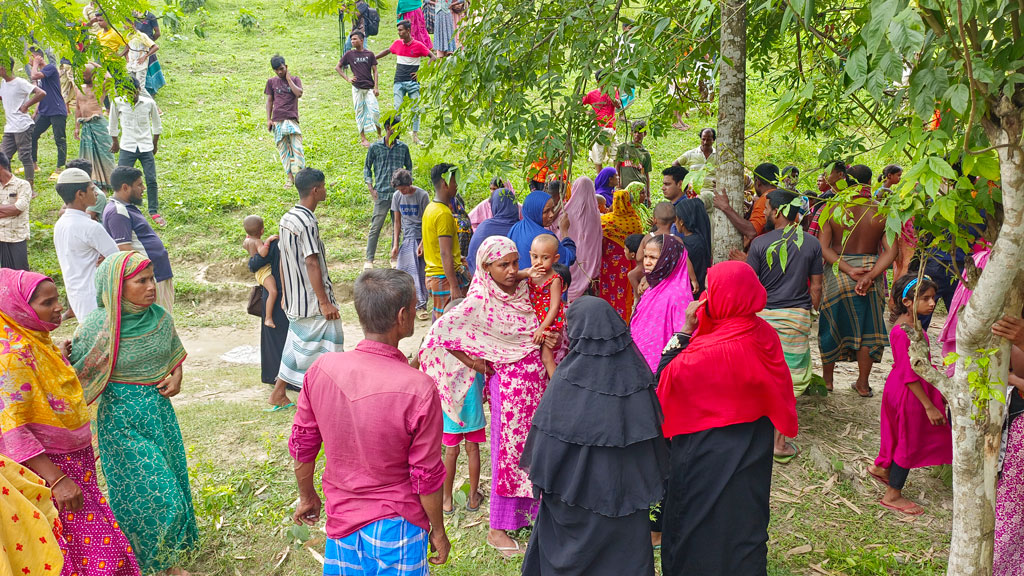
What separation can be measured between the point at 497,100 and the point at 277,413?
3.35 metres

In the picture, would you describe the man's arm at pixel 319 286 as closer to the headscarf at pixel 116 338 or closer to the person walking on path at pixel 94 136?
the headscarf at pixel 116 338

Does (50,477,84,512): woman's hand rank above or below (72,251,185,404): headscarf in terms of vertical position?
below

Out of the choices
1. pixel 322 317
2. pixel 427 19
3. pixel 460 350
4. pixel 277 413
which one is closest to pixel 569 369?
pixel 460 350

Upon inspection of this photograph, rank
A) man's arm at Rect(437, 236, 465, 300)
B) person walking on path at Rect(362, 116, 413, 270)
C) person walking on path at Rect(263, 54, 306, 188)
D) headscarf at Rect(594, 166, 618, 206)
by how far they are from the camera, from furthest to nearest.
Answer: person walking on path at Rect(263, 54, 306, 188), person walking on path at Rect(362, 116, 413, 270), headscarf at Rect(594, 166, 618, 206), man's arm at Rect(437, 236, 465, 300)

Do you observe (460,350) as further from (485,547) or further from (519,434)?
(485,547)

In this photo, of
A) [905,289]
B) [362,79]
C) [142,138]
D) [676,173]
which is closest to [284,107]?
[362,79]

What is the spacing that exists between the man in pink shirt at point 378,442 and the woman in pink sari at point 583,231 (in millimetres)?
3759

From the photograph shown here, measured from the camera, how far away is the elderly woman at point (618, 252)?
6.92 metres

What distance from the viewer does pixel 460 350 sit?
436cm

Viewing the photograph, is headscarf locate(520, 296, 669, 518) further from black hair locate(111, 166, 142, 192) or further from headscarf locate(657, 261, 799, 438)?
black hair locate(111, 166, 142, 192)

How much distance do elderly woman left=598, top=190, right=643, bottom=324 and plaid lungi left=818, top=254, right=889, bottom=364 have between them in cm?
175

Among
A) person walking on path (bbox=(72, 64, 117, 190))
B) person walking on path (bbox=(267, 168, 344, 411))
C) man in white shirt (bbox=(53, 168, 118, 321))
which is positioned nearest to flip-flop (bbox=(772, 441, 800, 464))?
person walking on path (bbox=(267, 168, 344, 411))

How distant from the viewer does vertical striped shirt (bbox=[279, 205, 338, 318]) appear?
5.86 m

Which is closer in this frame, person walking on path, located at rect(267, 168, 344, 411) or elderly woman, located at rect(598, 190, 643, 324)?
person walking on path, located at rect(267, 168, 344, 411)
